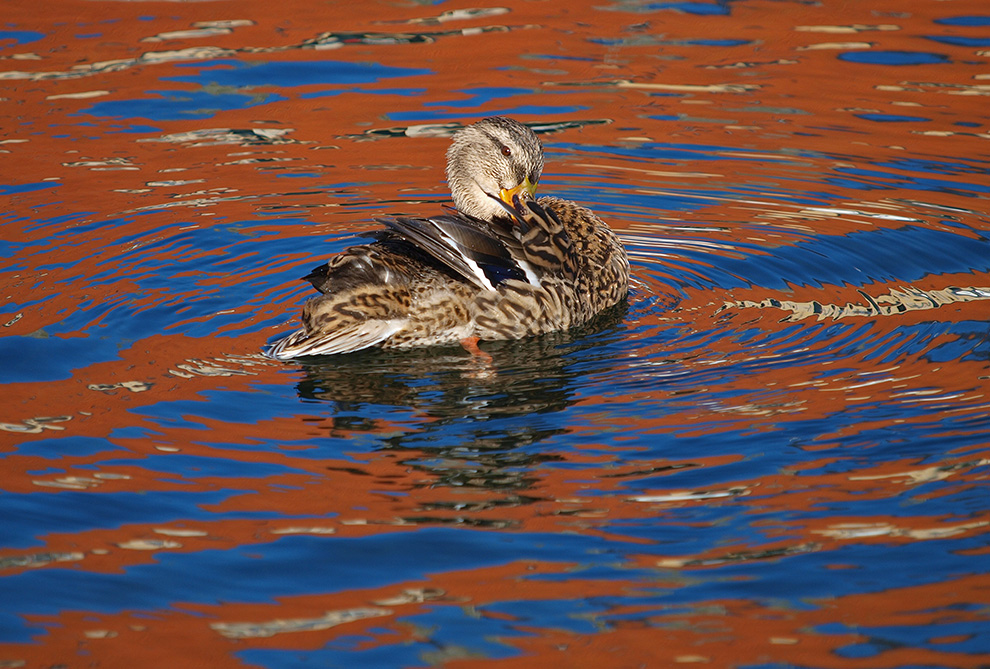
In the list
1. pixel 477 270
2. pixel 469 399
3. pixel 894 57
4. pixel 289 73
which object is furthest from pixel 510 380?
pixel 894 57

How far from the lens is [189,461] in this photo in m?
5.56

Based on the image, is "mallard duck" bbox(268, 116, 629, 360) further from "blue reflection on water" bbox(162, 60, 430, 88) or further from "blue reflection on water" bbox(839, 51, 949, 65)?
"blue reflection on water" bbox(839, 51, 949, 65)

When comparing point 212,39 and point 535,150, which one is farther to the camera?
point 212,39

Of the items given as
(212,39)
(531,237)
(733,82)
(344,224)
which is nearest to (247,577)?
(531,237)

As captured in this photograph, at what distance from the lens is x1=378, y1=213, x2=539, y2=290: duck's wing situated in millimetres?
6840

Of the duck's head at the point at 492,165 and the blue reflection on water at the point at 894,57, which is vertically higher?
the blue reflection on water at the point at 894,57

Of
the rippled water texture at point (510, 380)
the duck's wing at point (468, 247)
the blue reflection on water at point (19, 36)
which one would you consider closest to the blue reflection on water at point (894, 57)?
the rippled water texture at point (510, 380)

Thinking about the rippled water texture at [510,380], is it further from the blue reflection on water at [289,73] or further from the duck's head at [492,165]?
the duck's head at [492,165]

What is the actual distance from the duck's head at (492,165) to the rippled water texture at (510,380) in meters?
1.11

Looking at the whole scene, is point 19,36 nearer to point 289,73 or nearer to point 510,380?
point 289,73

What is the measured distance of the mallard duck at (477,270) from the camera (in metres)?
6.85

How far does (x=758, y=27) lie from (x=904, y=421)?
860 cm

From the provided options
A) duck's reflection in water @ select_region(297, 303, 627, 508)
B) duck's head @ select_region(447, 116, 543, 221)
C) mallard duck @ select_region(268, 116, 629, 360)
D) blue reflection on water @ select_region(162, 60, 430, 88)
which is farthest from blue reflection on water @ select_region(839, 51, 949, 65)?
duck's reflection in water @ select_region(297, 303, 627, 508)

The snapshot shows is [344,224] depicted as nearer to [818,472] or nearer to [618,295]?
[618,295]
